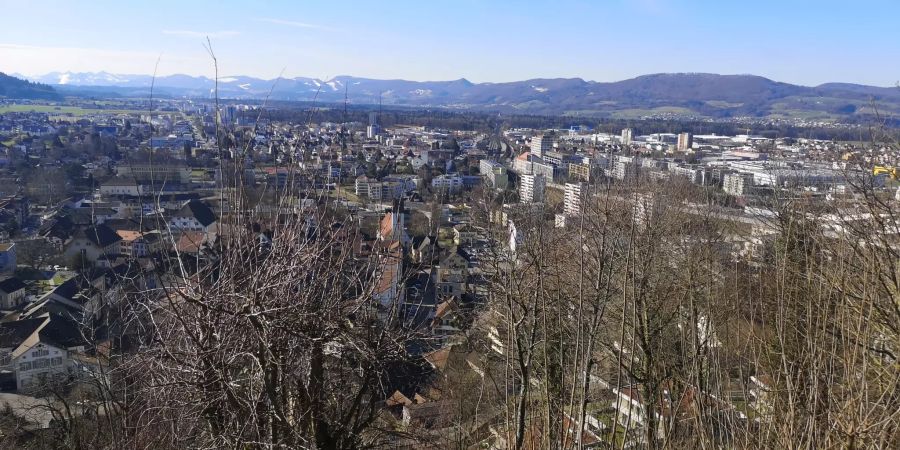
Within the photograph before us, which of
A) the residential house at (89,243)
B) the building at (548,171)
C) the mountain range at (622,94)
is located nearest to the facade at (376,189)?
the building at (548,171)

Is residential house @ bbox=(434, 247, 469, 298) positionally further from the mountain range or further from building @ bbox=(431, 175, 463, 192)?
the mountain range

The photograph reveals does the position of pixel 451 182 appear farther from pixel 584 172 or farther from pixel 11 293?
pixel 584 172

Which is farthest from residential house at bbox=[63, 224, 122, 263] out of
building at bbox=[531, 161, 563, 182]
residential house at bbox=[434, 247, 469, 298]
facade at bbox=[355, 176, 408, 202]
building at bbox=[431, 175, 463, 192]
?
building at bbox=[531, 161, 563, 182]

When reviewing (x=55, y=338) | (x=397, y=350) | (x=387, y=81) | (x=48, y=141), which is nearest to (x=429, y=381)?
(x=397, y=350)

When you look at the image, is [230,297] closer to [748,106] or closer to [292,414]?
[292,414]

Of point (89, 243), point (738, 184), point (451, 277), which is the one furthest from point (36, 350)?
point (738, 184)
